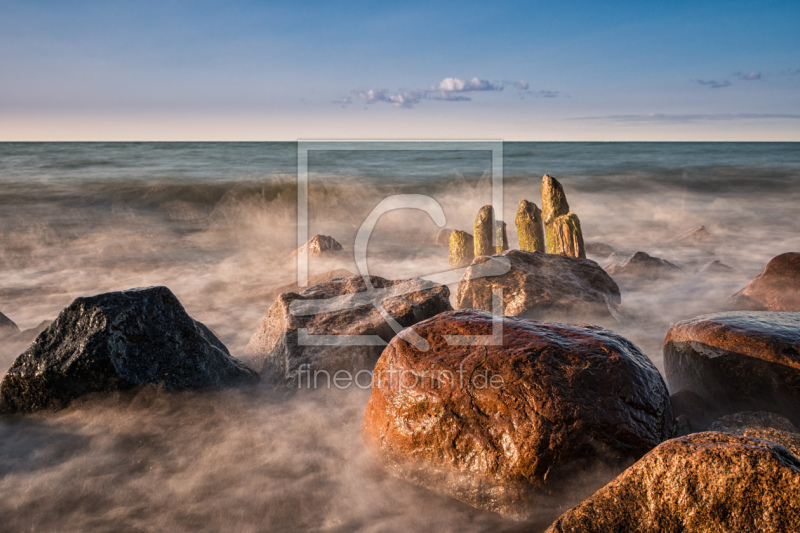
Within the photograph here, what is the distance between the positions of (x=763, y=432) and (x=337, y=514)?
262 centimetres

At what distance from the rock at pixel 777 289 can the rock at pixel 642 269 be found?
2493mm

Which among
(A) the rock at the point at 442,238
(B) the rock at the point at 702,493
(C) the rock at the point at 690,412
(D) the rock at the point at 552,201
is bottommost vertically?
(C) the rock at the point at 690,412

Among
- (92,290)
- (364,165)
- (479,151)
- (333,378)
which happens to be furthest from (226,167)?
(333,378)

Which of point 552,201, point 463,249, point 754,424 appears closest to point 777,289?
point 552,201

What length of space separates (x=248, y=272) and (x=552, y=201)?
6230 mm

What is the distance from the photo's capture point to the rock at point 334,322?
4.81 metres

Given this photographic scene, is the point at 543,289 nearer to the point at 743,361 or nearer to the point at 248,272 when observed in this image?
the point at 743,361

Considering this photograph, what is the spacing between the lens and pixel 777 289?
20.8ft

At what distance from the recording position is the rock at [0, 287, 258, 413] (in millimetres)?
4219

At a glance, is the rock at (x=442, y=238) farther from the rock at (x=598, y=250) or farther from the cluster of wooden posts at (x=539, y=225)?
the cluster of wooden posts at (x=539, y=225)

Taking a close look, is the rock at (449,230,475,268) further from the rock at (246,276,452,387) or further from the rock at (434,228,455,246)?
the rock at (434,228,455,246)

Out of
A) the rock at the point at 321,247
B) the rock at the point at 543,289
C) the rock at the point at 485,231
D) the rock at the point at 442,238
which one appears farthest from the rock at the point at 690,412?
the rock at the point at 442,238

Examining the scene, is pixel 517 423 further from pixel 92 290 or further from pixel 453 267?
pixel 92 290

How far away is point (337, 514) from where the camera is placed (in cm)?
340
